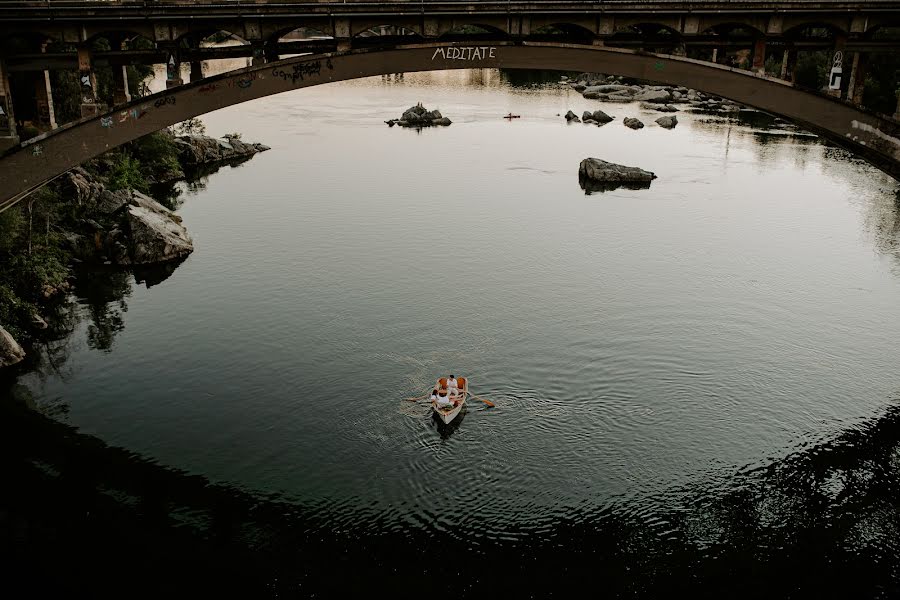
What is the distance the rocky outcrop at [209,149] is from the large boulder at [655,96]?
5189 cm

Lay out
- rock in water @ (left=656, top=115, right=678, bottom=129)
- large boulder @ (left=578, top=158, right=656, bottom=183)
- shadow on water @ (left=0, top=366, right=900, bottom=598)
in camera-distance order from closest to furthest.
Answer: shadow on water @ (left=0, top=366, right=900, bottom=598) → large boulder @ (left=578, top=158, right=656, bottom=183) → rock in water @ (left=656, top=115, right=678, bottom=129)

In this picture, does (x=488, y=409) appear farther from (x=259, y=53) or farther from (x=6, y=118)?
(x=6, y=118)

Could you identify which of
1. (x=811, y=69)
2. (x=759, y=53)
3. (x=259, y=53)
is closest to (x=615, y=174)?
(x=811, y=69)

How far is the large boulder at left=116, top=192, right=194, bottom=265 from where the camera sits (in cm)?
4359

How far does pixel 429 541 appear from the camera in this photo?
73.7ft

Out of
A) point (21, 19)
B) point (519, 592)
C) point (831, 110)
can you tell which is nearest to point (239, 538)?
point (519, 592)

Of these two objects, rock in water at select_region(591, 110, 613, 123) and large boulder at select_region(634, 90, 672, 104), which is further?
large boulder at select_region(634, 90, 672, 104)

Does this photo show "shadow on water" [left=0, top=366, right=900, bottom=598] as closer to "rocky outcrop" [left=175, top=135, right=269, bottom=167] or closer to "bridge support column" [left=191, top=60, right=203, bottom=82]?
"bridge support column" [left=191, top=60, right=203, bottom=82]

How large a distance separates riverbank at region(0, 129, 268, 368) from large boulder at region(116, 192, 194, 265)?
0.05 m

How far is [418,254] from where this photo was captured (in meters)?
44.9

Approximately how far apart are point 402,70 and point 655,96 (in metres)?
82.0

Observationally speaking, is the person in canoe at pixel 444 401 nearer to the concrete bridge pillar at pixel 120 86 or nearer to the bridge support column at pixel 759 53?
the bridge support column at pixel 759 53

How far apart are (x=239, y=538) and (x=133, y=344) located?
47.0 feet

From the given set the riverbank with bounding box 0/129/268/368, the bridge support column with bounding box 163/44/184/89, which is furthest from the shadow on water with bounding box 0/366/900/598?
the bridge support column with bounding box 163/44/184/89
